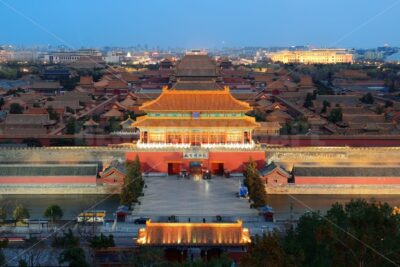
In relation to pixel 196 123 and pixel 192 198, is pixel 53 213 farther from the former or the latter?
pixel 196 123

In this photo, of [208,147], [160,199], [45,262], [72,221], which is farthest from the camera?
[208,147]

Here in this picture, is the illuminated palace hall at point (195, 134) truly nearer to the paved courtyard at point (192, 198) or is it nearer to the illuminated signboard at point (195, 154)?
the illuminated signboard at point (195, 154)

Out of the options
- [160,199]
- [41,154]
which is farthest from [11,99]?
[160,199]

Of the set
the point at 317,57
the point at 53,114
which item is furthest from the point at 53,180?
the point at 317,57

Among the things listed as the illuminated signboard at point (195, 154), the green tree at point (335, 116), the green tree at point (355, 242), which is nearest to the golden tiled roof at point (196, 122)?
the illuminated signboard at point (195, 154)

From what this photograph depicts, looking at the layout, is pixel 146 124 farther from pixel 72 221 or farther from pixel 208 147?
pixel 72 221

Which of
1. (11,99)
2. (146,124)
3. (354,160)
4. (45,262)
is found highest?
(11,99)
